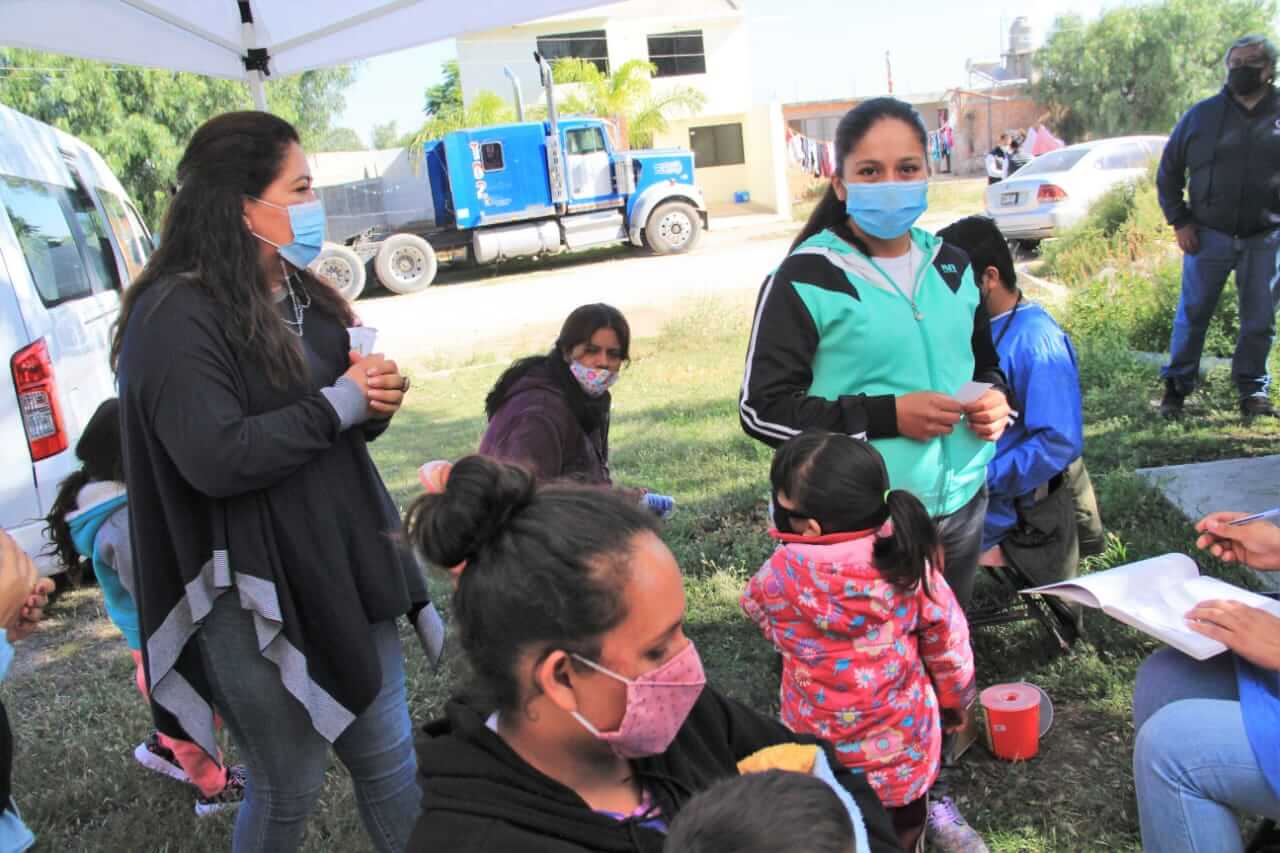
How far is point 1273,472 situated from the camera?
4695 mm

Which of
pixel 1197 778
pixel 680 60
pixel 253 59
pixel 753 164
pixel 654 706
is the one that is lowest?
pixel 1197 778

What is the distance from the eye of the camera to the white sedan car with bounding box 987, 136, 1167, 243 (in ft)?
47.1

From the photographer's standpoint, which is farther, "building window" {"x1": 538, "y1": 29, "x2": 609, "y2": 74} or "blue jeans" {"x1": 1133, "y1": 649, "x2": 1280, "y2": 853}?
"building window" {"x1": 538, "y1": 29, "x2": 609, "y2": 74}

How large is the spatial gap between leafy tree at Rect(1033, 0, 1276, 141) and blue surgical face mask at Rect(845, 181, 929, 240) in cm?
3929

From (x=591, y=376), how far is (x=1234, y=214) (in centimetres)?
428

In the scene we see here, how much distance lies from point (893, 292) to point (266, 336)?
1465mm

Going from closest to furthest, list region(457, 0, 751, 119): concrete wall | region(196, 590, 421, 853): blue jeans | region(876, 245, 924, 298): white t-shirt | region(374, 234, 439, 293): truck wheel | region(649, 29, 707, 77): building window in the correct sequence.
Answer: region(196, 590, 421, 853): blue jeans, region(876, 245, 924, 298): white t-shirt, region(374, 234, 439, 293): truck wheel, region(457, 0, 751, 119): concrete wall, region(649, 29, 707, 77): building window

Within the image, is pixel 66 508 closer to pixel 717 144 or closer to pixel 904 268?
pixel 904 268

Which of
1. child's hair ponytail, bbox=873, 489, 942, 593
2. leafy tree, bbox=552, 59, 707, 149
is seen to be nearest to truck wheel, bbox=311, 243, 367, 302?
leafy tree, bbox=552, 59, 707, 149

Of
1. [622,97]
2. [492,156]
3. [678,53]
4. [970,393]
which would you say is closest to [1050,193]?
[492,156]

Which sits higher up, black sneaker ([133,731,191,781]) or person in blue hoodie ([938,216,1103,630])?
person in blue hoodie ([938,216,1103,630])

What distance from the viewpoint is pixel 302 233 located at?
2221 millimetres

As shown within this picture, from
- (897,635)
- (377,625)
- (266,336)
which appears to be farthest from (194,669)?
(897,635)

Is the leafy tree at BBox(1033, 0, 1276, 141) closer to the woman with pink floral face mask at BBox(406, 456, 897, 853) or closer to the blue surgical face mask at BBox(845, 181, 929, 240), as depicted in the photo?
the blue surgical face mask at BBox(845, 181, 929, 240)
